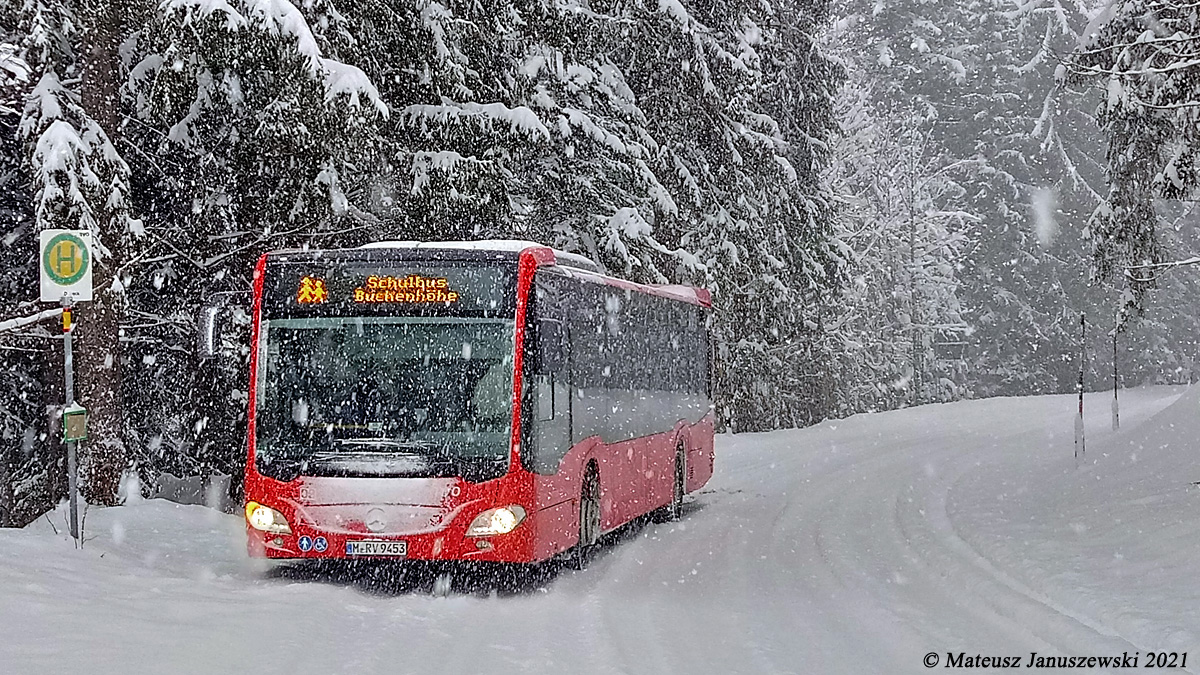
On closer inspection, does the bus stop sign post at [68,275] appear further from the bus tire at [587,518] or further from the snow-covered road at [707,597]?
the bus tire at [587,518]

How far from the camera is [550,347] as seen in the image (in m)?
12.5

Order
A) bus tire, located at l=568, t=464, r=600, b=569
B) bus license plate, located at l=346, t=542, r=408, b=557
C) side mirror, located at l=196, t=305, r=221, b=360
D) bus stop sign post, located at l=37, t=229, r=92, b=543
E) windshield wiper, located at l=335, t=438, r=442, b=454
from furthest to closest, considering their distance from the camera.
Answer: bus tire, located at l=568, t=464, r=600, b=569 < bus stop sign post, located at l=37, t=229, r=92, b=543 < side mirror, located at l=196, t=305, r=221, b=360 < windshield wiper, located at l=335, t=438, r=442, b=454 < bus license plate, located at l=346, t=542, r=408, b=557

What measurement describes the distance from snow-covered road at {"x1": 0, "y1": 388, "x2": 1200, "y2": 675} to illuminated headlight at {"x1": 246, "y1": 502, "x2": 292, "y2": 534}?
1.54ft

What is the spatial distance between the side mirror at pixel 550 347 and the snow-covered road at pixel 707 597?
189cm

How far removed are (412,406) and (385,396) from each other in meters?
0.24

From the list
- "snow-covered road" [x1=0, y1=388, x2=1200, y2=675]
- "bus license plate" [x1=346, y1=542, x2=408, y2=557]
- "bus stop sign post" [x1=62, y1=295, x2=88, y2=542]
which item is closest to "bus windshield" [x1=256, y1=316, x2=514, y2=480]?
"bus license plate" [x1=346, y1=542, x2=408, y2=557]

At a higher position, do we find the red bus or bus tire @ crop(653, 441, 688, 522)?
the red bus

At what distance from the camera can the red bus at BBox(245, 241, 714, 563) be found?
11.5 metres

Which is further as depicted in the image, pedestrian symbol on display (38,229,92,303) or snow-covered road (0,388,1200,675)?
pedestrian symbol on display (38,229,92,303)

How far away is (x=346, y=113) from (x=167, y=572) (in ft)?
15.8

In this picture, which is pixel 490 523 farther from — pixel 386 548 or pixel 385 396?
pixel 385 396

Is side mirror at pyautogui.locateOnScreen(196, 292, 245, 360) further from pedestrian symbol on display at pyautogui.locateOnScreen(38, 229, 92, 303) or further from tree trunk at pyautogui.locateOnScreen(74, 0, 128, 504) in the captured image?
tree trunk at pyautogui.locateOnScreen(74, 0, 128, 504)

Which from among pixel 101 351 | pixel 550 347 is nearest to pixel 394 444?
pixel 550 347

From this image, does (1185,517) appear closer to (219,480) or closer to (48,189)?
(48,189)
